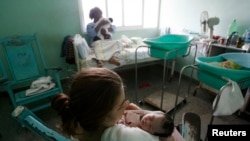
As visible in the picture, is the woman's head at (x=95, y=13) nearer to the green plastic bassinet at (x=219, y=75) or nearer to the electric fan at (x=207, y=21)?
the electric fan at (x=207, y=21)

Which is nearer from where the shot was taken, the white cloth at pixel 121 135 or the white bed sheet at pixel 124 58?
the white cloth at pixel 121 135

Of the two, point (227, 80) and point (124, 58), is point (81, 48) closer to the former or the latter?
point (124, 58)

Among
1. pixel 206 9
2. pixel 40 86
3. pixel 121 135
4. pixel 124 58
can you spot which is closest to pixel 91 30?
pixel 124 58

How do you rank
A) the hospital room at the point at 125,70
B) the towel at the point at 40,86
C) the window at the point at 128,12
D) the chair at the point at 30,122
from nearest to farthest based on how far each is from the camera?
the chair at the point at 30,122 → the hospital room at the point at 125,70 → the towel at the point at 40,86 → the window at the point at 128,12

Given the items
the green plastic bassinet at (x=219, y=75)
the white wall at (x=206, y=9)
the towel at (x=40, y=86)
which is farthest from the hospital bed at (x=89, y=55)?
the green plastic bassinet at (x=219, y=75)

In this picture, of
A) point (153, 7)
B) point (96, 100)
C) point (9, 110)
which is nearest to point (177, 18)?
point (153, 7)

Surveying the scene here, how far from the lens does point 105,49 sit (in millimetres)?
2318

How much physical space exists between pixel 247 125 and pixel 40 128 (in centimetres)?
207

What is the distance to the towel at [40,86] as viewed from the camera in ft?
5.77

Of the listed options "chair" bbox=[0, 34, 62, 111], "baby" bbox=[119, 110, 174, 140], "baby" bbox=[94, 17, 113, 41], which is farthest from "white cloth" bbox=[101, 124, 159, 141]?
"baby" bbox=[94, 17, 113, 41]

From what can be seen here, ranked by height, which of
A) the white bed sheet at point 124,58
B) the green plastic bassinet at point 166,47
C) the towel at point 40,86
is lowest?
the towel at point 40,86

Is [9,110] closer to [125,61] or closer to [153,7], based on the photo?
[125,61]

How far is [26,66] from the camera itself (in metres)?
2.02

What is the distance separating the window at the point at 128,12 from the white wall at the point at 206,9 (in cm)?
23
